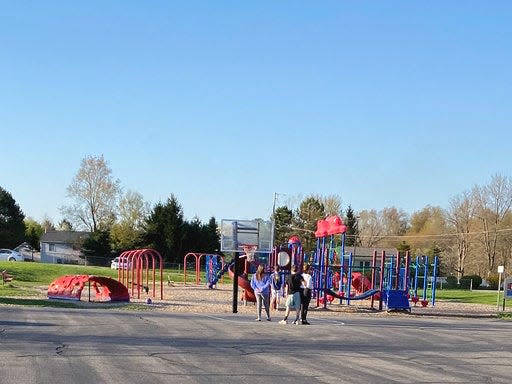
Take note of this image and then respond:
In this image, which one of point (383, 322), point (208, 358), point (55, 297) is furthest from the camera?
point (55, 297)

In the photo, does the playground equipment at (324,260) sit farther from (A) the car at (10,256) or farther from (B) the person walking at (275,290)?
(A) the car at (10,256)

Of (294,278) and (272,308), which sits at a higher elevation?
(294,278)

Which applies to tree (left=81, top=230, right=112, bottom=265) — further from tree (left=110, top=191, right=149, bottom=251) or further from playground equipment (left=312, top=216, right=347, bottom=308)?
playground equipment (left=312, top=216, right=347, bottom=308)

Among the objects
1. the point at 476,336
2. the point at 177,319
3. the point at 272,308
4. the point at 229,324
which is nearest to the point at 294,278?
the point at 229,324

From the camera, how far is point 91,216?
86.8 m

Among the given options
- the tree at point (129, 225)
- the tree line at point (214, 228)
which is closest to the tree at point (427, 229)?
the tree line at point (214, 228)

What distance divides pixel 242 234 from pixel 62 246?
73.1 metres

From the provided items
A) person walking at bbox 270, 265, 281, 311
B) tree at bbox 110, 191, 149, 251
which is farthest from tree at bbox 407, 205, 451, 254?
person walking at bbox 270, 265, 281, 311

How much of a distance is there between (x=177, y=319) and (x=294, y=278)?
3.59 metres

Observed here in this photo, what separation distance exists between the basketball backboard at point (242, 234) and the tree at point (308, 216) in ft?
191

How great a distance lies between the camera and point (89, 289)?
29.6 metres

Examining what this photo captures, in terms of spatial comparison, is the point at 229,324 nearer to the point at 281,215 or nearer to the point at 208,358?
the point at 208,358

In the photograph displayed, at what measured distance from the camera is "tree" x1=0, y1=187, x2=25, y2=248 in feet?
304

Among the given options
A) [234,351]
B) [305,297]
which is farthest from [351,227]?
[234,351]
